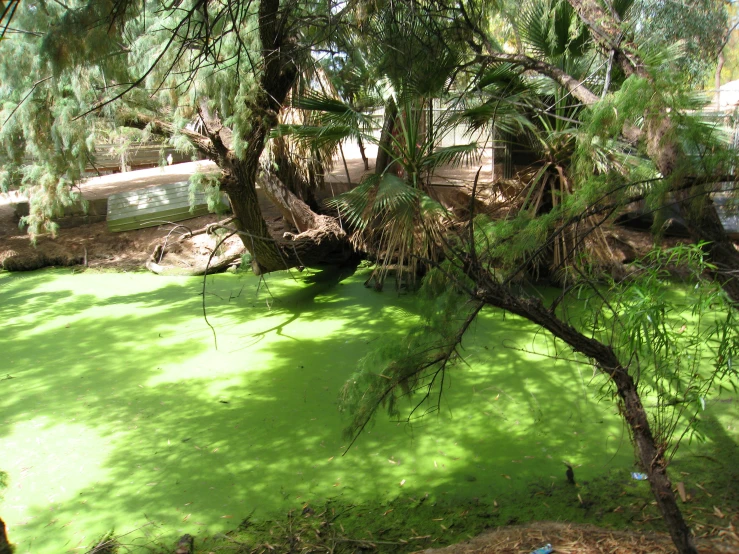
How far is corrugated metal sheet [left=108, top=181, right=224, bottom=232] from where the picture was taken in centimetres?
779

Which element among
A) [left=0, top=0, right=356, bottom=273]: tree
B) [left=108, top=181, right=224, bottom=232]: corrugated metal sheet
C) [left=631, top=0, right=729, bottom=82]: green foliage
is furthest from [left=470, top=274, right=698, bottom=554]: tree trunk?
[left=108, top=181, right=224, bottom=232]: corrugated metal sheet

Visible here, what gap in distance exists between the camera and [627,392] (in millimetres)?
2195

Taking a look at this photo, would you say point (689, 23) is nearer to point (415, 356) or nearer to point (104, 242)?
point (415, 356)

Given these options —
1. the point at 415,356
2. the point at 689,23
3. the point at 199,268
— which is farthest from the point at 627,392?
the point at 689,23

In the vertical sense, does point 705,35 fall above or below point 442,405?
above

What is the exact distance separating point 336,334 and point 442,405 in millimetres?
1412

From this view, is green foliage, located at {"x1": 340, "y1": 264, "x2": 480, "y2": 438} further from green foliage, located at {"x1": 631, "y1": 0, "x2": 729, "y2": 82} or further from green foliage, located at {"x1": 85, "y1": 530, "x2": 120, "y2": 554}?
green foliage, located at {"x1": 631, "y1": 0, "x2": 729, "y2": 82}

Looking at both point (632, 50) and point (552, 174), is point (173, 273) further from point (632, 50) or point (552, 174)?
point (632, 50)

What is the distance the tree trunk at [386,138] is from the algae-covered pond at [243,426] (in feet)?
4.22

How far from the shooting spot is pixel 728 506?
2701mm

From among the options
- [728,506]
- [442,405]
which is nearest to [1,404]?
[442,405]

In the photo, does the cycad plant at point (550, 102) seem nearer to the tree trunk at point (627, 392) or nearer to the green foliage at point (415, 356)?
the green foliage at point (415, 356)

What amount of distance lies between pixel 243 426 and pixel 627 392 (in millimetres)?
2147

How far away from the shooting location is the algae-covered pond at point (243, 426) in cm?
296
